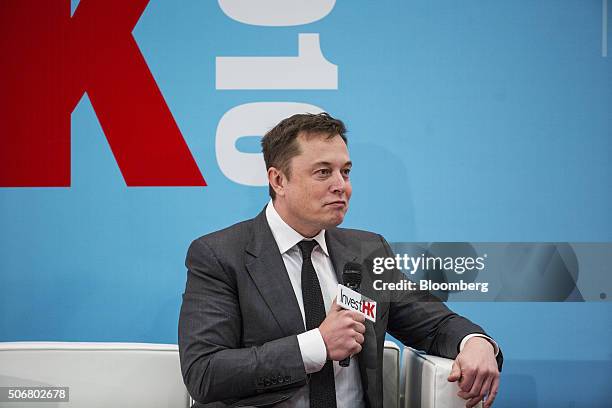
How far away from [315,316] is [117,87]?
153cm

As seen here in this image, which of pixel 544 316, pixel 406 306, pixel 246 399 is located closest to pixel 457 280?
pixel 544 316

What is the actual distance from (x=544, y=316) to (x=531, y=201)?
514 mm

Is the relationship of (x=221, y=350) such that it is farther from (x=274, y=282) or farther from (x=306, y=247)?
(x=306, y=247)

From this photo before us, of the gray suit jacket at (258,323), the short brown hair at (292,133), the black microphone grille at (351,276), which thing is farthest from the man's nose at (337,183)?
the black microphone grille at (351,276)

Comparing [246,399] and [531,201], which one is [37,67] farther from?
[531,201]

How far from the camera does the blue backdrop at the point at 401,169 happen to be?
3.17 meters

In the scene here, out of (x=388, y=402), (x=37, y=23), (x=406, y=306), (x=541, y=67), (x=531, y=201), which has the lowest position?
(x=388, y=402)

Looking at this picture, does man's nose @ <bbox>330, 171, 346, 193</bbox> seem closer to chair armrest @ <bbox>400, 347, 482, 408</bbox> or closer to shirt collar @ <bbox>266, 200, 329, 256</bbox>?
shirt collar @ <bbox>266, 200, 329, 256</bbox>

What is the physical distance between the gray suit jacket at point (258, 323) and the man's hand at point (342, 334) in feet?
0.32

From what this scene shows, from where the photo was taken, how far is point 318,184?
2.42 metres

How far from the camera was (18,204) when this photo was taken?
3230mm

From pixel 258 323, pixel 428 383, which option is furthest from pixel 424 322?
pixel 258 323

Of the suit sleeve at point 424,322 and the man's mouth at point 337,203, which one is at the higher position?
the man's mouth at point 337,203

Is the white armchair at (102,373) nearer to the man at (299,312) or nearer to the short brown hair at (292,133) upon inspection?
the man at (299,312)
